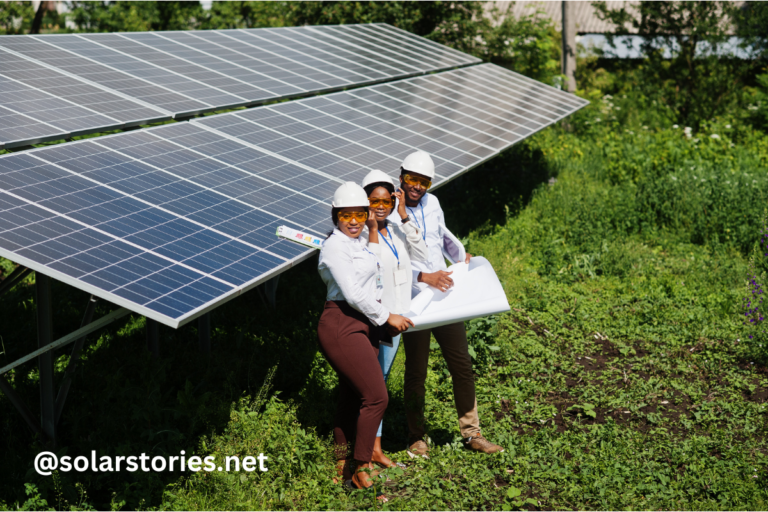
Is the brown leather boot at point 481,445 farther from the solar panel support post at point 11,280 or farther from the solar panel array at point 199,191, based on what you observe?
the solar panel support post at point 11,280

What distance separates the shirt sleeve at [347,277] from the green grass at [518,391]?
1453mm

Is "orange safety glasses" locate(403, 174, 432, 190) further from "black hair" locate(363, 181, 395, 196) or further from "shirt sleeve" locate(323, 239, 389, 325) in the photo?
"shirt sleeve" locate(323, 239, 389, 325)

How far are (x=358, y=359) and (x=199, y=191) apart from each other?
2.09 m

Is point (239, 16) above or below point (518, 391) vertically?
above

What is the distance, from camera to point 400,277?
5.10 m

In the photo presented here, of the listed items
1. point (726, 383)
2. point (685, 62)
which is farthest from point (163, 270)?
point (685, 62)

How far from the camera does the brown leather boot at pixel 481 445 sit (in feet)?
19.2

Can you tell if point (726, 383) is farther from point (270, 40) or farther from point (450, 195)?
point (270, 40)

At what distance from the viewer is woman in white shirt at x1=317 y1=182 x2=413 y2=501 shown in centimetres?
472

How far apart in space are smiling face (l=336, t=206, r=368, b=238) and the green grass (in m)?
1.86

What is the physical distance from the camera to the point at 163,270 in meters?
4.43

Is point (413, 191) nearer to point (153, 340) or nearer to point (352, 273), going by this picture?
point (352, 273)

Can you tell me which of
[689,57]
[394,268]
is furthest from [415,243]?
[689,57]

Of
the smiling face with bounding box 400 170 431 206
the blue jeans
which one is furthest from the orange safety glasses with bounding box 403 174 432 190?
the blue jeans
